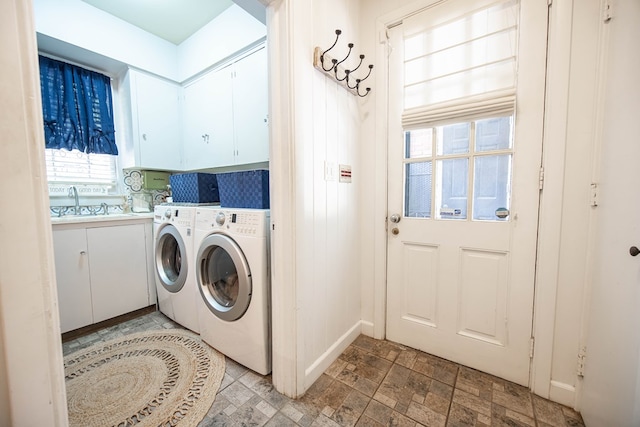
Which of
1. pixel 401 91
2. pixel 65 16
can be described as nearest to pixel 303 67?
pixel 401 91

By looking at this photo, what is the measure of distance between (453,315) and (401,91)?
4.92 feet

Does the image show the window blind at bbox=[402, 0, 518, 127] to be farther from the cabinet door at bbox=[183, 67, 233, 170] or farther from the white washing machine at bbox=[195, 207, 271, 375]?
the cabinet door at bbox=[183, 67, 233, 170]

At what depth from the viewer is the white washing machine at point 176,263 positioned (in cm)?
179

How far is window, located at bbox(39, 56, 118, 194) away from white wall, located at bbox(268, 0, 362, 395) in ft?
7.40

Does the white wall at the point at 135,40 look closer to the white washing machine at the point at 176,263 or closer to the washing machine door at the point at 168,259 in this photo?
the white washing machine at the point at 176,263

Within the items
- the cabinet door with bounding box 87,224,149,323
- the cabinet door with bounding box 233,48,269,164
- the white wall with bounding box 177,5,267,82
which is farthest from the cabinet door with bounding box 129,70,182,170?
the cabinet door with bounding box 233,48,269,164

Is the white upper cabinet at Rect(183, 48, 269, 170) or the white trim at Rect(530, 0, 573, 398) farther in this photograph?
the white upper cabinet at Rect(183, 48, 269, 170)

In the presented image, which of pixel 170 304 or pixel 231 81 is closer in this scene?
pixel 170 304

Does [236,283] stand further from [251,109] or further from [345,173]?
[251,109]

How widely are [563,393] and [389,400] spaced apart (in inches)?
34.7

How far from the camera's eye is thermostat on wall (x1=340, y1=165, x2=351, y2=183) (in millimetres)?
1609

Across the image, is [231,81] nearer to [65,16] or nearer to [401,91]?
[65,16]

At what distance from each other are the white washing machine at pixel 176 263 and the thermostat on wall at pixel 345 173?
1070mm

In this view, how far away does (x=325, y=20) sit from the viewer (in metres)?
1.43
